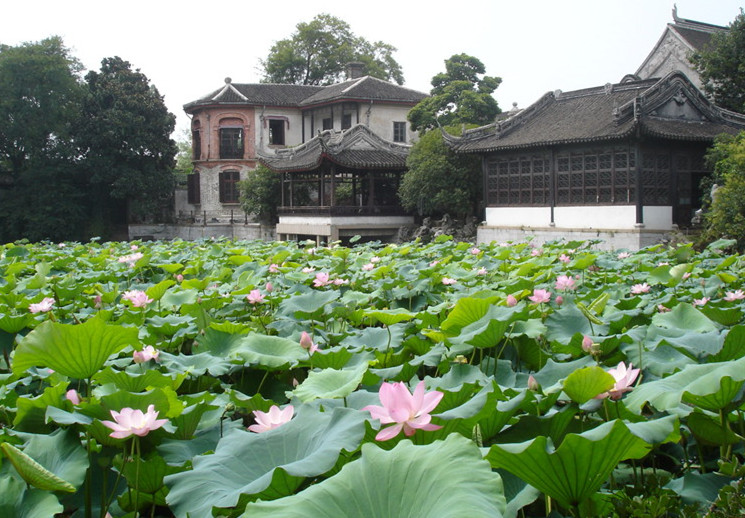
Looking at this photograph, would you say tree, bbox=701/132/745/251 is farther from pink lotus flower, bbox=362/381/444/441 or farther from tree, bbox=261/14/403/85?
tree, bbox=261/14/403/85

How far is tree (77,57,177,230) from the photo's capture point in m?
25.9

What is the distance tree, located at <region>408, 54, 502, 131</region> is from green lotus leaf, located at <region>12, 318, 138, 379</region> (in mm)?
22252

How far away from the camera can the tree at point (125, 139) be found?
84.8 ft

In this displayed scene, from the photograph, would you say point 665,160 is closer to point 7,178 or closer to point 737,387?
point 737,387

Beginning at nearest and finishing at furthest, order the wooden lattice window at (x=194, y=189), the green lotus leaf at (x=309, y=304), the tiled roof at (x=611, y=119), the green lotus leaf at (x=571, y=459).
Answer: the green lotus leaf at (x=571, y=459), the green lotus leaf at (x=309, y=304), the tiled roof at (x=611, y=119), the wooden lattice window at (x=194, y=189)

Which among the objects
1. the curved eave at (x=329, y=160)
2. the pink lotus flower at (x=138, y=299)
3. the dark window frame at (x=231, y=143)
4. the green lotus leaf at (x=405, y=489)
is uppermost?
the dark window frame at (x=231, y=143)

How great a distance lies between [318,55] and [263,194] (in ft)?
43.0

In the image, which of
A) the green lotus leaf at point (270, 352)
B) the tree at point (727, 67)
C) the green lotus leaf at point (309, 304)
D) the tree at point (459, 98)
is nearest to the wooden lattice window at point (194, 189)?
the tree at point (459, 98)

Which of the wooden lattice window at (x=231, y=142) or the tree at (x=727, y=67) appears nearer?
the tree at (x=727, y=67)

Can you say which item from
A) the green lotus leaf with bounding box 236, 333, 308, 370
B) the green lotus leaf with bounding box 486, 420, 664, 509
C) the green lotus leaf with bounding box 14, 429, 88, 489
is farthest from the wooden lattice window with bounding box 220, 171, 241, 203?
the green lotus leaf with bounding box 486, 420, 664, 509

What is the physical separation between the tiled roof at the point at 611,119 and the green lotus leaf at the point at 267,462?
15046 millimetres

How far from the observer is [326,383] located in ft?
5.77

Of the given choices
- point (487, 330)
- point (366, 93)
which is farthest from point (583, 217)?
point (487, 330)

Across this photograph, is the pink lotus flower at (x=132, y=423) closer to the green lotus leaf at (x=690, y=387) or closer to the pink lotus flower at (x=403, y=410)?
the pink lotus flower at (x=403, y=410)
